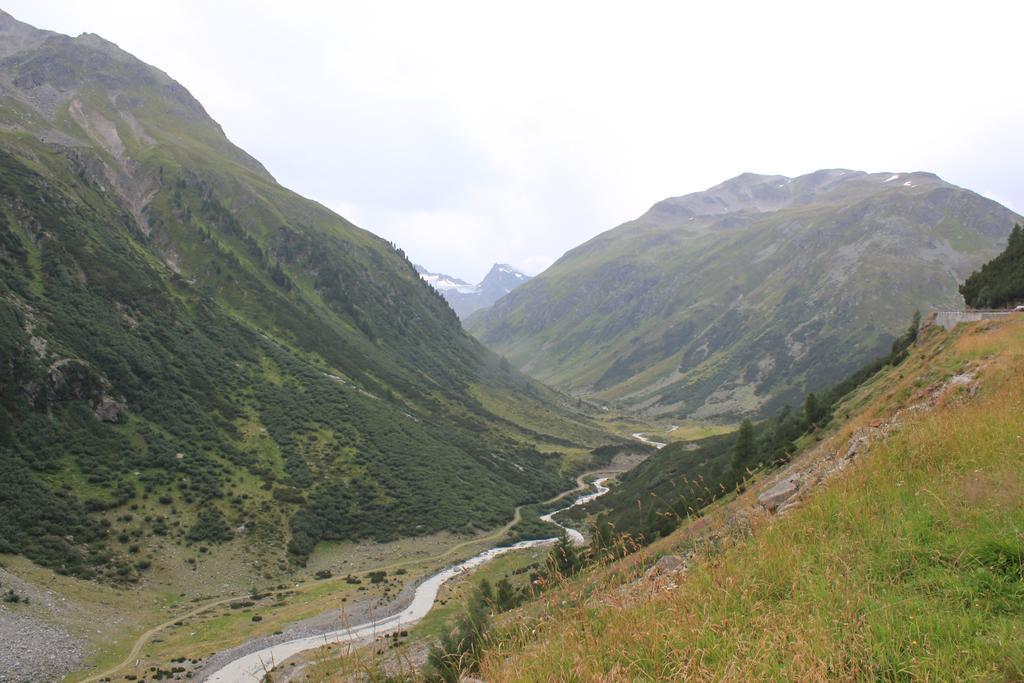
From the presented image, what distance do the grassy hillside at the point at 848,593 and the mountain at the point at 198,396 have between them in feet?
191

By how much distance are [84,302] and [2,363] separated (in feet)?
82.1

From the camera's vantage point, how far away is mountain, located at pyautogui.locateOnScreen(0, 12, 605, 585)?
56.9 meters

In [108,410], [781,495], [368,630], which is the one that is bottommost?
[368,630]

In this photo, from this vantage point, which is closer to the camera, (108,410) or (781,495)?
(781,495)

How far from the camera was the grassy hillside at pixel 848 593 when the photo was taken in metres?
4.56

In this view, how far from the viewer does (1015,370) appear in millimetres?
12039

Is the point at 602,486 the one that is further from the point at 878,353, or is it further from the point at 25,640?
the point at 878,353

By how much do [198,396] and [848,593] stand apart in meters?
92.9

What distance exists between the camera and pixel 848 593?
5.36 metres

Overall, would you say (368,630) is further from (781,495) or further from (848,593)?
(848,593)

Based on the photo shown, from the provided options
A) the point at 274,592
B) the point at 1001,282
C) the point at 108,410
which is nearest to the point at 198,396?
the point at 108,410

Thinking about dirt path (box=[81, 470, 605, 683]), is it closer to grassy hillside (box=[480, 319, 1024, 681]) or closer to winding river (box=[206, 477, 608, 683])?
winding river (box=[206, 477, 608, 683])

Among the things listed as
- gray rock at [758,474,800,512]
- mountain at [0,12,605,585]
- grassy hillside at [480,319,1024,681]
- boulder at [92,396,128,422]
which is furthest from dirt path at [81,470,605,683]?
grassy hillside at [480,319,1024,681]

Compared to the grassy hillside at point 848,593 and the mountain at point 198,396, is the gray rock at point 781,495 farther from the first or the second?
the mountain at point 198,396
